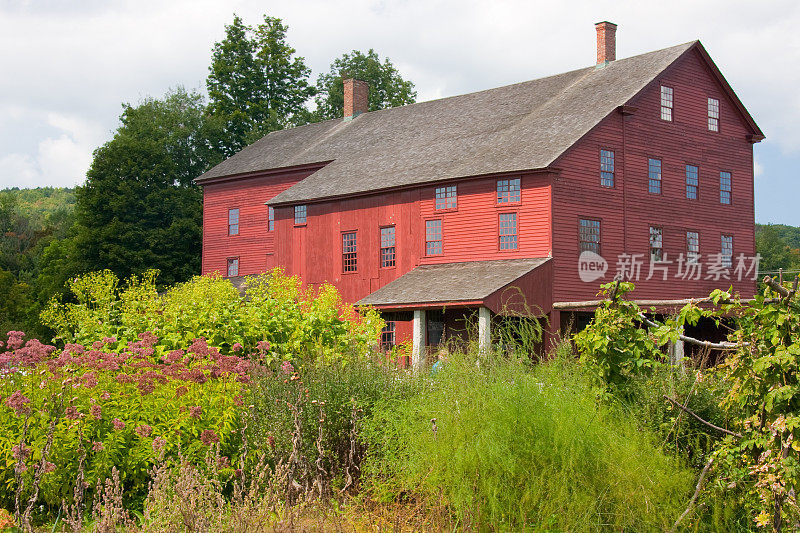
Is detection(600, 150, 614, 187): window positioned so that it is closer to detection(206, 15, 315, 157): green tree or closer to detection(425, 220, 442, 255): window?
detection(425, 220, 442, 255): window

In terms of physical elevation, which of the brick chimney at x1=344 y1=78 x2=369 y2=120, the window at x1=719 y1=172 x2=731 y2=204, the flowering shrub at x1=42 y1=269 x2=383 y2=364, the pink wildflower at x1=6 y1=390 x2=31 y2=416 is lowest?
the pink wildflower at x1=6 y1=390 x2=31 y2=416

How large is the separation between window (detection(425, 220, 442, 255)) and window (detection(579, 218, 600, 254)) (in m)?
4.65

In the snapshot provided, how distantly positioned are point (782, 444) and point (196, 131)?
51.2m

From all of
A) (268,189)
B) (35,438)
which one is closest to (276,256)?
(268,189)

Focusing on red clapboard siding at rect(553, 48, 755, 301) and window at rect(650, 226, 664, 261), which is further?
window at rect(650, 226, 664, 261)

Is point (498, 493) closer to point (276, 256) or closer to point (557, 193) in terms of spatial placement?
point (557, 193)

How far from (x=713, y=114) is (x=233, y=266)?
857 inches

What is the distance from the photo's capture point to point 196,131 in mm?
55688

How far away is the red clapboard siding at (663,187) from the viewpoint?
90.2ft

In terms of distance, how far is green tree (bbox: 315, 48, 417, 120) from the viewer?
61.9 metres

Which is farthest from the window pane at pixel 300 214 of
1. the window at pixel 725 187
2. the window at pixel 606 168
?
the window at pixel 725 187

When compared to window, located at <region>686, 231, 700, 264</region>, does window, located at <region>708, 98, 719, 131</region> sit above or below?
above

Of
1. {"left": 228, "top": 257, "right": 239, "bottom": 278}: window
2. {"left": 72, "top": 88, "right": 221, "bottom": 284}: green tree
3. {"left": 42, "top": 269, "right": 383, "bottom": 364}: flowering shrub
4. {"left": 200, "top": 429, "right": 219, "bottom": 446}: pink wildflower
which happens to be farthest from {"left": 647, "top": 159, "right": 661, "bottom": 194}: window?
{"left": 72, "top": 88, "right": 221, "bottom": 284}: green tree

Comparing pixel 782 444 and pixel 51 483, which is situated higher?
pixel 782 444
